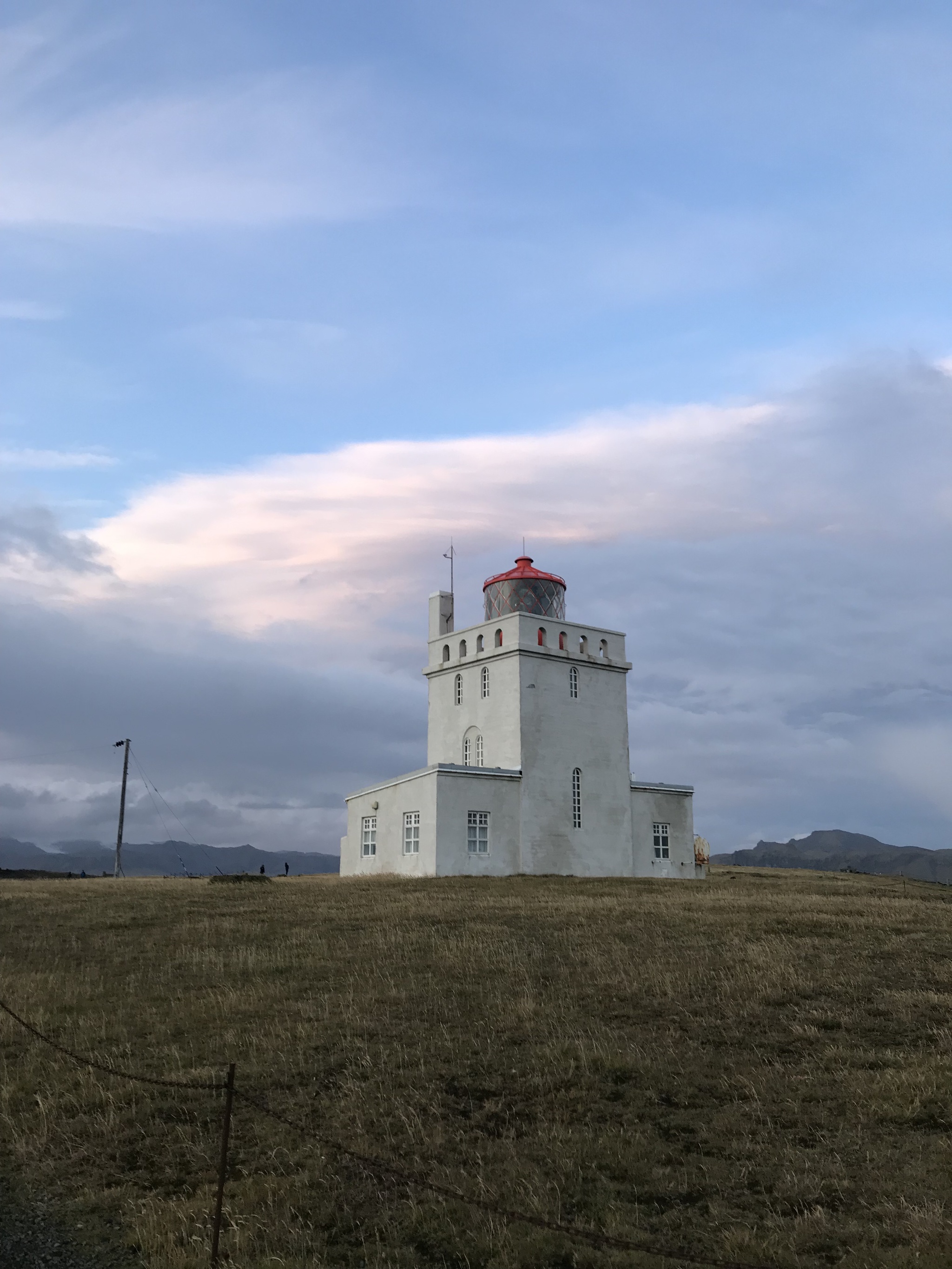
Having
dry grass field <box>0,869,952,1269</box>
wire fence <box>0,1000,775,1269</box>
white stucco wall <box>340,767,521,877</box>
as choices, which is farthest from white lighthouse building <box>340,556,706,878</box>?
wire fence <box>0,1000,775,1269</box>

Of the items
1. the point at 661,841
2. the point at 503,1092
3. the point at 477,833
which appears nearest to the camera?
the point at 503,1092

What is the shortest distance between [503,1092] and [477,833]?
30.8 m

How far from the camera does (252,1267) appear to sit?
321 inches

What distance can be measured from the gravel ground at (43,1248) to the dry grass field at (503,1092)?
0.19m

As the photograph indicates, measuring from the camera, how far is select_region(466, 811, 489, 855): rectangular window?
42250 mm

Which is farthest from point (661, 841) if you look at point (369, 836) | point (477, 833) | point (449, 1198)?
point (449, 1198)

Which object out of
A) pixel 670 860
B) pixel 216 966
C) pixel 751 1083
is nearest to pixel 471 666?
pixel 670 860

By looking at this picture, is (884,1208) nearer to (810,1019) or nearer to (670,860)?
(810,1019)

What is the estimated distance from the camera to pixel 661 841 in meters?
47.8

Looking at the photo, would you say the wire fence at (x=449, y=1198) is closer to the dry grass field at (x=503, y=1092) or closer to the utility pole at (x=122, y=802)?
the dry grass field at (x=503, y=1092)

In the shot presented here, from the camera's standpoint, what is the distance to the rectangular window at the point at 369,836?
4634 centimetres

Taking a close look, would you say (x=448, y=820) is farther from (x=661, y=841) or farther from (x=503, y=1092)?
(x=503, y=1092)

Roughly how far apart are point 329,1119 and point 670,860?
38730mm

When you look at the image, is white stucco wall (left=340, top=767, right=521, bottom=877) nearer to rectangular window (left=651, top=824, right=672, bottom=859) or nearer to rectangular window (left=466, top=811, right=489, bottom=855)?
rectangular window (left=466, top=811, right=489, bottom=855)
